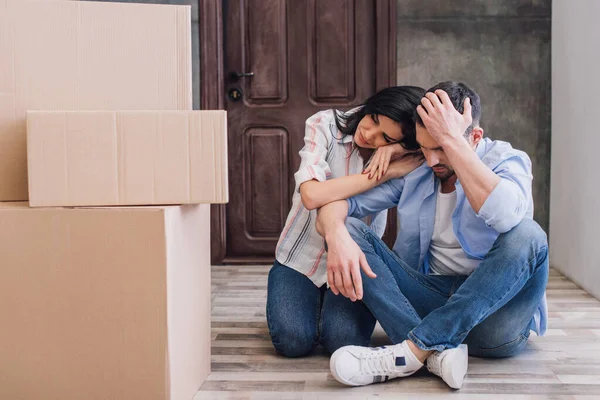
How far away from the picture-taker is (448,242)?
6.45 feet

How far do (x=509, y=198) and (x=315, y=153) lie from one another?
1.92 feet

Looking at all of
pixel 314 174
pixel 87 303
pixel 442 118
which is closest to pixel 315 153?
pixel 314 174

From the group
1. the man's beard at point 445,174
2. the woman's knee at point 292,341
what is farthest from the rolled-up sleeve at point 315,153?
the woman's knee at point 292,341

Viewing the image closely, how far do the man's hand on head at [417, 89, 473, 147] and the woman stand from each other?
136mm

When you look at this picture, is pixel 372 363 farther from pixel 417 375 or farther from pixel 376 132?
pixel 376 132

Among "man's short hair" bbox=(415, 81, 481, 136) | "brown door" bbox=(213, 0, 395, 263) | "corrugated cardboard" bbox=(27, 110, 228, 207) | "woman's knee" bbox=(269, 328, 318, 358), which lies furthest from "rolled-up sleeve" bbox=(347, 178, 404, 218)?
"brown door" bbox=(213, 0, 395, 263)

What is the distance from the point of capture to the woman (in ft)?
6.29

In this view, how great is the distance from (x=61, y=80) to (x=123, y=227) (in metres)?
0.40

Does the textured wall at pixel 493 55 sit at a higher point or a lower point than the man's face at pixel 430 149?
higher

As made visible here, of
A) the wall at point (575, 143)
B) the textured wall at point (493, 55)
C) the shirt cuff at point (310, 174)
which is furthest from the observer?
the textured wall at point (493, 55)

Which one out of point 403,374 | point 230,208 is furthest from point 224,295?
point 403,374

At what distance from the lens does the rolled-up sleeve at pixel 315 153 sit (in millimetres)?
1972

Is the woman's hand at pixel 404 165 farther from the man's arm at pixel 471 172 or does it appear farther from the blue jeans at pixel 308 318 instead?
the blue jeans at pixel 308 318

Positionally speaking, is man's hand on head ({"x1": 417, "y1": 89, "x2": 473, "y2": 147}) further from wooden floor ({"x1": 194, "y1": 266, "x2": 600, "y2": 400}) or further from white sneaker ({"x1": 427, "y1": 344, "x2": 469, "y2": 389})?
wooden floor ({"x1": 194, "y1": 266, "x2": 600, "y2": 400})
